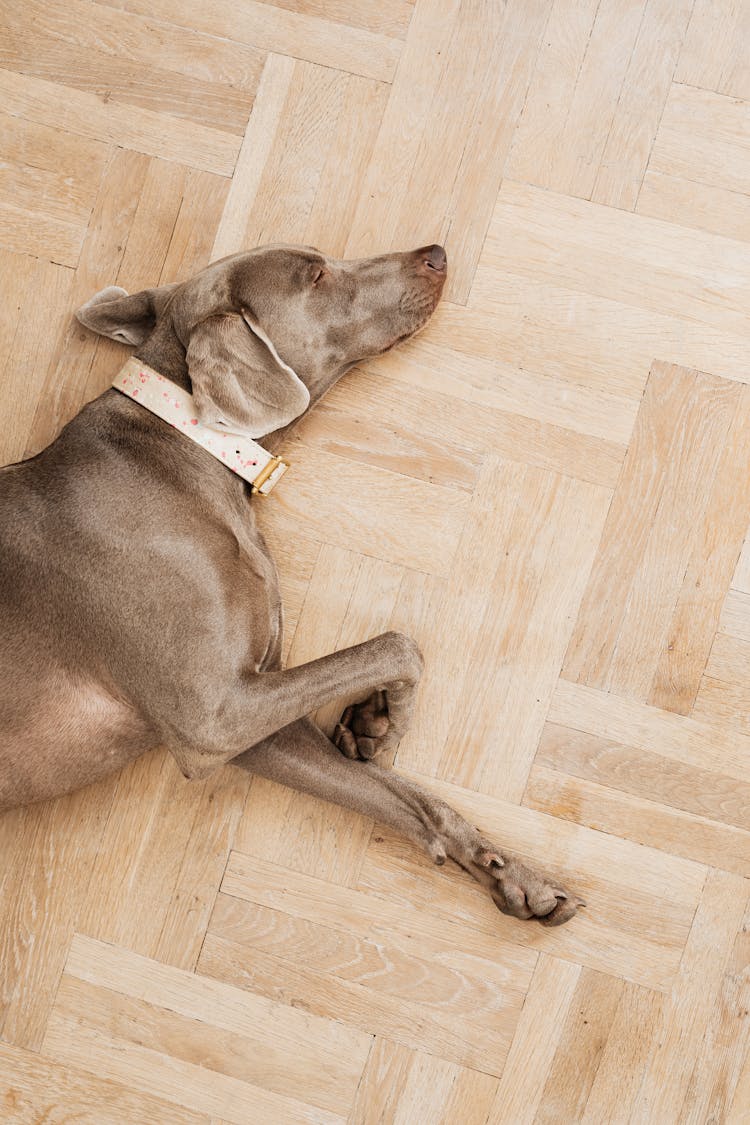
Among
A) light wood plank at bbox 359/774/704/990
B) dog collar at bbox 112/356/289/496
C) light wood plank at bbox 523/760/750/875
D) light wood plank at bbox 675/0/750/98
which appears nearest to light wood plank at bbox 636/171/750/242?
light wood plank at bbox 675/0/750/98

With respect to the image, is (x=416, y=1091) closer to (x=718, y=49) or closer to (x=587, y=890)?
(x=587, y=890)

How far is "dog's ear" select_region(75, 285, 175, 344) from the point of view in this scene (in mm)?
3047

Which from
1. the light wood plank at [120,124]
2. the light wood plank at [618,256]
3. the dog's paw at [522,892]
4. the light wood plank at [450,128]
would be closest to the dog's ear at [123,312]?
the light wood plank at [120,124]

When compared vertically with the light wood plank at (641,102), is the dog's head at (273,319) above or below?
below

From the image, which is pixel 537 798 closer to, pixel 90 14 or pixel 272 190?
pixel 272 190

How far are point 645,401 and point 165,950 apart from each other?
7.59ft

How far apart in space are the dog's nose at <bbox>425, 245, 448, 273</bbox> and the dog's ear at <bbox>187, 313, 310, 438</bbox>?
1.91ft

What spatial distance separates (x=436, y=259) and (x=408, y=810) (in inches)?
65.4

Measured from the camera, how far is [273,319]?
9.34ft

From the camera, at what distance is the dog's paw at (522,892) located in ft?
9.76

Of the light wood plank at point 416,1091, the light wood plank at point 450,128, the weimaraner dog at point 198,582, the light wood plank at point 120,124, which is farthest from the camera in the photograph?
the light wood plank at point 120,124

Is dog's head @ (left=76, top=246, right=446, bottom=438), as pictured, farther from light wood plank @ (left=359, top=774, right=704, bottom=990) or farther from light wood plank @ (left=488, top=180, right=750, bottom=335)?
light wood plank @ (left=359, top=774, right=704, bottom=990)

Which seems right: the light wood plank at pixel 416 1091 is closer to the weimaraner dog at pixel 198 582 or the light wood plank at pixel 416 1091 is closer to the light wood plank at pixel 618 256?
the weimaraner dog at pixel 198 582

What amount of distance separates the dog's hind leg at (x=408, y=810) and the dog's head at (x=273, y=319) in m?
0.98
